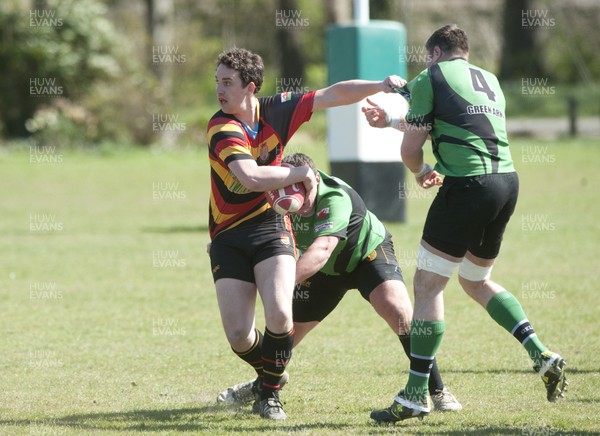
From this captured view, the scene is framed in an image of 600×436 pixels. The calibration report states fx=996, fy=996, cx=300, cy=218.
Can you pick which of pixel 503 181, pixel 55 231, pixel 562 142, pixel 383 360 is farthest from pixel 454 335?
pixel 562 142

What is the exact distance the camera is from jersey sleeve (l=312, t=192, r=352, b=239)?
6.10 metres

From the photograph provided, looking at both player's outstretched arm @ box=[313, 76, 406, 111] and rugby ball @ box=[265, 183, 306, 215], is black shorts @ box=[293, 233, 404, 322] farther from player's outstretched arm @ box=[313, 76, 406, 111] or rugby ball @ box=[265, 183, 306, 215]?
player's outstretched arm @ box=[313, 76, 406, 111]

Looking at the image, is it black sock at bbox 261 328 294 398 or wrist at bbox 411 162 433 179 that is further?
wrist at bbox 411 162 433 179

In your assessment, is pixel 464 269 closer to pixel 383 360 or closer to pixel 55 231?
pixel 383 360

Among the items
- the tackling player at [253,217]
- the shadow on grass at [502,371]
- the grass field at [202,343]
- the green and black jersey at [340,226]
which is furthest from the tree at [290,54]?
the tackling player at [253,217]

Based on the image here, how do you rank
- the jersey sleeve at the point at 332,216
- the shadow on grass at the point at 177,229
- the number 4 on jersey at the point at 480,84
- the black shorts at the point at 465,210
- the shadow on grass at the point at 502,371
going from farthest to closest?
the shadow on grass at the point at 177,229
the shadow on grass at the point at 502,371
the jersey sleeve at the point at 332,216
the number 4 on jersey at the point at 480,84
the black shorts at the point at 465,210

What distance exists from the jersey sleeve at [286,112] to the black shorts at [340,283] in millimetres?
947

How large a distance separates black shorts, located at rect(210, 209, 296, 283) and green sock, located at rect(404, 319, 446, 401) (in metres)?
0.92

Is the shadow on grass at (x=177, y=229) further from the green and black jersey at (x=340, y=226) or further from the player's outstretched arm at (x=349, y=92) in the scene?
the player's outstretched arm at (x=349, y=92)

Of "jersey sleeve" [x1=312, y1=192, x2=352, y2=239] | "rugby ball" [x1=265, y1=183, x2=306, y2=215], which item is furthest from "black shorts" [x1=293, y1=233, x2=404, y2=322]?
"rugby ball" [x1=265, y1=183, x2=306, y2=215]

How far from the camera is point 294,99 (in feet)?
20.6

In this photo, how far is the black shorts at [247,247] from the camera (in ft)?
19.8

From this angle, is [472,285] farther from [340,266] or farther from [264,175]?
[264,175]

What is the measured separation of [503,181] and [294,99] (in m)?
1.41
